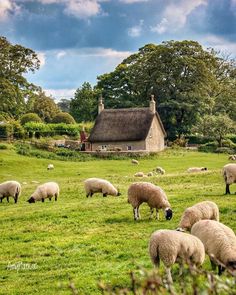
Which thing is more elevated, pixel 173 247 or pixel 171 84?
pixel 171 84

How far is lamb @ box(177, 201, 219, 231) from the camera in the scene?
1398cm

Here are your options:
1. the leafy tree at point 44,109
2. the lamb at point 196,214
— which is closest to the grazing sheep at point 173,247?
the lamb at point 196,214

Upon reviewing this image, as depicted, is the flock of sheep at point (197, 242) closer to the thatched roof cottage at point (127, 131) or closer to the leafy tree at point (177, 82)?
the thatched roof cottage at point (127, 131)

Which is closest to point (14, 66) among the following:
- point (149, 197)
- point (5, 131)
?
point (5, 131)

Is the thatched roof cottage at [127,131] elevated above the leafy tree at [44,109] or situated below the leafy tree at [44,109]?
below

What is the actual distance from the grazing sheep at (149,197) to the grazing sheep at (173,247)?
21.1ft

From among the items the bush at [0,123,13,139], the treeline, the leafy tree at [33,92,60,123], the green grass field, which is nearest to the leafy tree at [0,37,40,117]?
the treeline

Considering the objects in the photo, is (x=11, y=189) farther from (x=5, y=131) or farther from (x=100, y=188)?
(x=5, y=131)

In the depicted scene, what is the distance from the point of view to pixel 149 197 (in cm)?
1773

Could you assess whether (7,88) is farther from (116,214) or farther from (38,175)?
(116,214)

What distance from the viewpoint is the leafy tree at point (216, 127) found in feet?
226

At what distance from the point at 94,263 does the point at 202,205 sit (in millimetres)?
3847

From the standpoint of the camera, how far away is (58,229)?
1753 cm

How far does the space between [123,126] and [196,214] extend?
51.7 m
